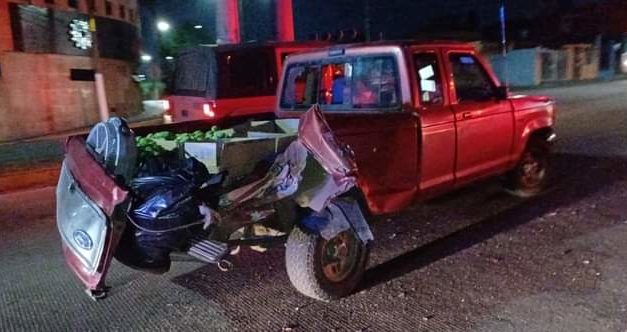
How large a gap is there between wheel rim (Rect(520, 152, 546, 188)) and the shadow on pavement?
7.4 inches

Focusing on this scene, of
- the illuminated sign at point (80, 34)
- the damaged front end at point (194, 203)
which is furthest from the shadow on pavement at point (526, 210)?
the illuminated sign at point (80, 34)

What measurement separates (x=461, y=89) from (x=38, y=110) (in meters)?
14.0

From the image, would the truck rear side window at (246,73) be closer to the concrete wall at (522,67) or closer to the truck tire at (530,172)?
the truck tire at (530,172)

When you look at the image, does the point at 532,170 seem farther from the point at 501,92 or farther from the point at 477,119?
the point at 477,119

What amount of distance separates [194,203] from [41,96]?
48.3ft

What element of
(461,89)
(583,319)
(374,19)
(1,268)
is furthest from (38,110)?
(374,19)

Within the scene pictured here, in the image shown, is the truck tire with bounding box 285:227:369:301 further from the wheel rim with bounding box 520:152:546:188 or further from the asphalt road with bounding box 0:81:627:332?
the wheel rim with bounding box 520:152:546:188

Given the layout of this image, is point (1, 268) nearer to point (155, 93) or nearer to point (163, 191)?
point (163, 191)

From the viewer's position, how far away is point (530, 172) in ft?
23.0

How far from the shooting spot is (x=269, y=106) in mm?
9938

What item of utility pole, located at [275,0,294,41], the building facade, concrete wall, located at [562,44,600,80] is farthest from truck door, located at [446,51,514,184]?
concrete wall, located at [562,44,600,80]

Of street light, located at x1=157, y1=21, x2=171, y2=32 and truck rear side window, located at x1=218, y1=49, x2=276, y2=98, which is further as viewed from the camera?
street light, located at x1=157, y1=21, x2=171, y2=32

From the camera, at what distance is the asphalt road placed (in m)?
4.02

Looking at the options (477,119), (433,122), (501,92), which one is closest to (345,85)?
(433,122)
